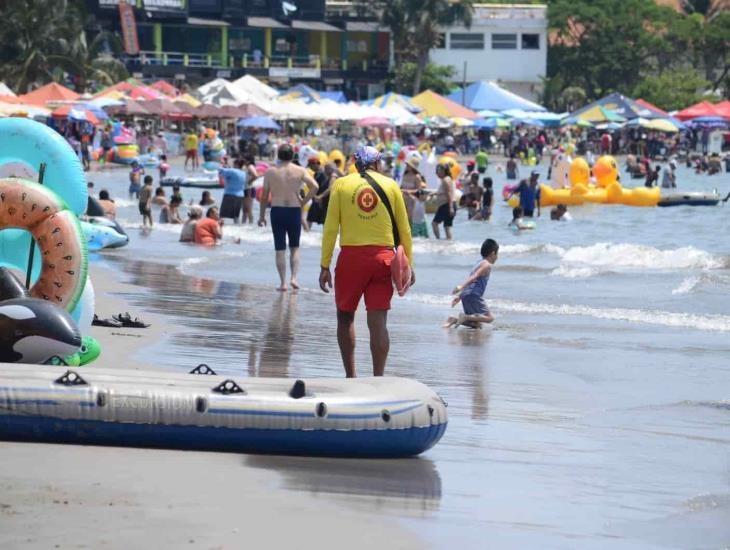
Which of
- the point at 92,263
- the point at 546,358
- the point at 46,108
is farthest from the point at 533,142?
the point at 546,358

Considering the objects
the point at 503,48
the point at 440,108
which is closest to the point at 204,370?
the point at 440,108

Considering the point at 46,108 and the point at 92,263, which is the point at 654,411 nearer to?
the point at 92,263

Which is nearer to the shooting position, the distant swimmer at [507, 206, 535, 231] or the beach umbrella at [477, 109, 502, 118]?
the distant swimmer at [507, 206, 535, 231]

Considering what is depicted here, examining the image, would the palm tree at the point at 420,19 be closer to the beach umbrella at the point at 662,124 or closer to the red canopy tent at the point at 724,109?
the red canopy tent at the point at 724,109

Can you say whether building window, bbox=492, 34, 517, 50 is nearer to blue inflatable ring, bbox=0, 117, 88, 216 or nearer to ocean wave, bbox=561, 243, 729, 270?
ocean wave, bbox=561, 243, 729, 270

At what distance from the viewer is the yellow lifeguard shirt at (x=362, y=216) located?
764 centimetres

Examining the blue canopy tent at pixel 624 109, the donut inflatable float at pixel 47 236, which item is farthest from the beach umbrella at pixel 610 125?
the donut inflatable float at pixel 47 236

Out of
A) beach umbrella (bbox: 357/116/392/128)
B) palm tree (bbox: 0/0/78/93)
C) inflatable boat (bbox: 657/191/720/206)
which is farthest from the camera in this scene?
palm tree (bbox: 0/0/78/93)

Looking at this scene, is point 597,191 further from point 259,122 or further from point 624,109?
point 624,109

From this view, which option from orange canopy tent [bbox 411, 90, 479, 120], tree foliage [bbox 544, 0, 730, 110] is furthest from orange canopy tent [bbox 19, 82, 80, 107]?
tree foliage [bbox 544, 0, 730, 110]

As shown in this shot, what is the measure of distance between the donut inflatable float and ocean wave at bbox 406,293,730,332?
6790 millimetres

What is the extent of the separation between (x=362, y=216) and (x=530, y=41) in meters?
75.9

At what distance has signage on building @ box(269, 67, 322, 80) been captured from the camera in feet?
252

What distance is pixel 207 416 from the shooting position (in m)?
6.13
